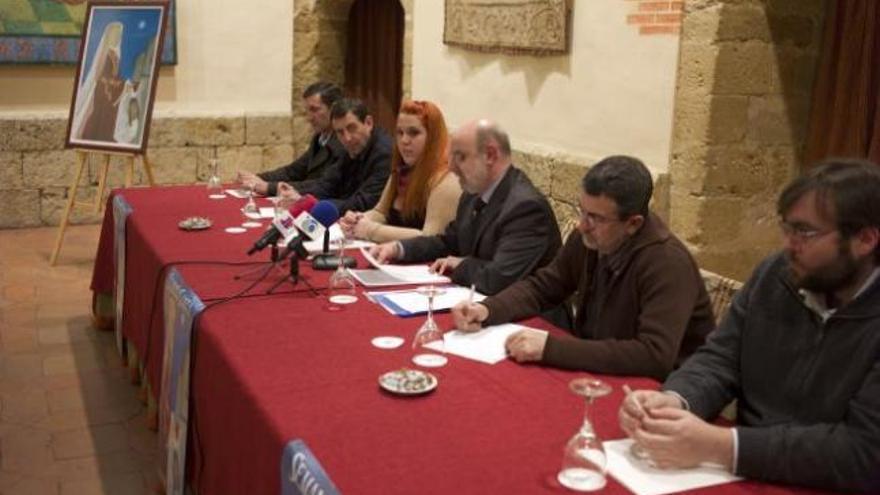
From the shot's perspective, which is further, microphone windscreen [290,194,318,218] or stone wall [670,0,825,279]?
stone wall [670,0,825,279]

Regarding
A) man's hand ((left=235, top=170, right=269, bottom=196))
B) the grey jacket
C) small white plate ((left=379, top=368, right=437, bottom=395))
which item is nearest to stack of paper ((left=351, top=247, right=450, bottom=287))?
small white plate ((left=379, top=368, right=437, bottom=395))

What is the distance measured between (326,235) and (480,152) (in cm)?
64

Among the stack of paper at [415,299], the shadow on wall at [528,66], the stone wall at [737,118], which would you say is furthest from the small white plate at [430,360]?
the shadow on wall at [528,66]

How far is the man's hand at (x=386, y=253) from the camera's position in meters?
3.46

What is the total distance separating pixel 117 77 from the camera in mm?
6273

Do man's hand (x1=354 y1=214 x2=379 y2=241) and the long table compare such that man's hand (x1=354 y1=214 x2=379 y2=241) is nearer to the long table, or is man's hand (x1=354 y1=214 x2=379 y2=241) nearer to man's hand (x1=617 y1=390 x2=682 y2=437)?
the long table

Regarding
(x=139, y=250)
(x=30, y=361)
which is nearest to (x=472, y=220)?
(x=139, y=250)

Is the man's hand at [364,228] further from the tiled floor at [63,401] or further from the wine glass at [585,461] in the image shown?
the wine glass at [585,461]

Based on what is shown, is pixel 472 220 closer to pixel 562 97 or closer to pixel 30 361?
pixel 562 97

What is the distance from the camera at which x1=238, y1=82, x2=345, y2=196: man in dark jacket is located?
5.30 meters

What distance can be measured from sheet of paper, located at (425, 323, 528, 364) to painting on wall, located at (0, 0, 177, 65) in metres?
5.30

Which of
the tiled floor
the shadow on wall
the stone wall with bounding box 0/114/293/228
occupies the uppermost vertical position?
the shadow on wall

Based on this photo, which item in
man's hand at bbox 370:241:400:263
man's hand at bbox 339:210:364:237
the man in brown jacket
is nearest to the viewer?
the man in brown jacket

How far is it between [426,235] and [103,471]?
1528 millimetres
